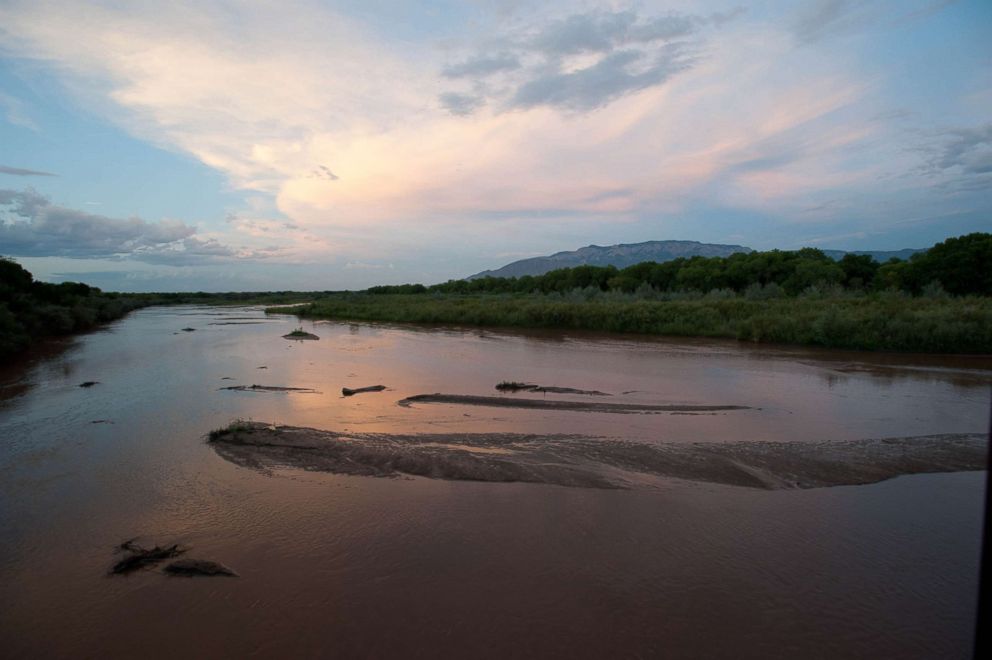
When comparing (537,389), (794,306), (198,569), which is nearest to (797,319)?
(794,306)

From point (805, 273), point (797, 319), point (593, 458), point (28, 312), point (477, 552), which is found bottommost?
point (477, 552)

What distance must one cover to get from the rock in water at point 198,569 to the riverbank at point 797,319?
1994cm

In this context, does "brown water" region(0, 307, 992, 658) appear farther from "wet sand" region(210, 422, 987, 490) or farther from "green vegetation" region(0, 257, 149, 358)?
"green vegetation" region(0, 257, 149, 358)

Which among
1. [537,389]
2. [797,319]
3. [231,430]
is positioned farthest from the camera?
[797,319]

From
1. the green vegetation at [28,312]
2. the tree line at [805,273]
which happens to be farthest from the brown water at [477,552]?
the tree line at [805,273]

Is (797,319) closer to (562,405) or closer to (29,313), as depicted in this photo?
(562,405)

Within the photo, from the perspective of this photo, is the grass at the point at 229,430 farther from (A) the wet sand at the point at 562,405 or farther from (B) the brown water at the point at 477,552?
(A) the wet sand at the point at 562,405

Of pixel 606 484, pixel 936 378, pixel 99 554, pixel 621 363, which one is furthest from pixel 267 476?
pixel 936 378

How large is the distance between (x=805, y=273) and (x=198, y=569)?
39200mm

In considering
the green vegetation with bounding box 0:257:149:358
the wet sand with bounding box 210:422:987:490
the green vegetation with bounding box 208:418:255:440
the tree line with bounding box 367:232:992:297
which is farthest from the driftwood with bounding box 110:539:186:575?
the tree line with bounding box 367:232:992:297

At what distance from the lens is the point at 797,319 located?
20.8m

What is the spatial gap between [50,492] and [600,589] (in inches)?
246

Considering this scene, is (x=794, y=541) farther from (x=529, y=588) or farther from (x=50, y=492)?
(x=50, y=492)

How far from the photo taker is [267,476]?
6.64 metres
